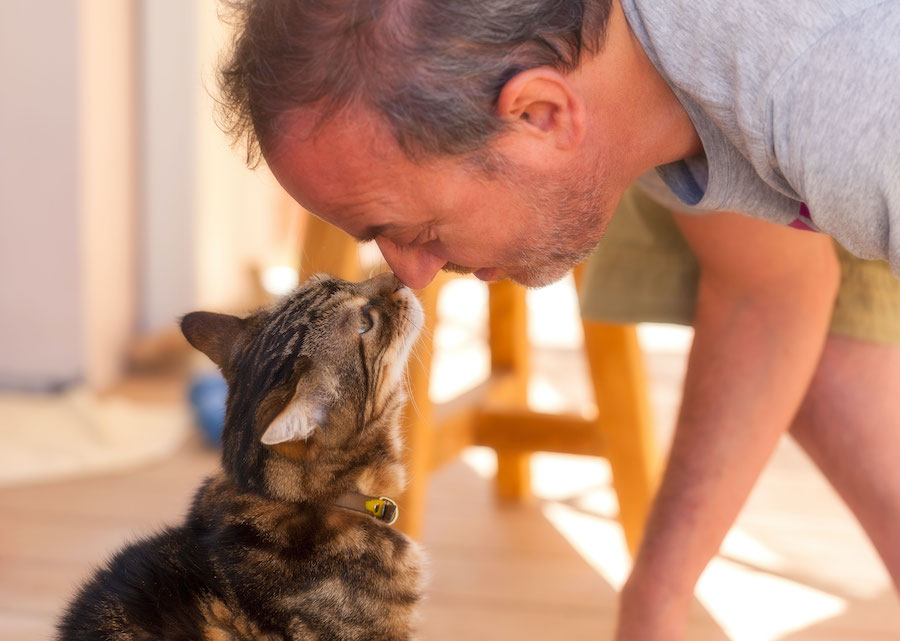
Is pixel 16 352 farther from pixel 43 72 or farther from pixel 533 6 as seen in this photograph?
pixel 533 6

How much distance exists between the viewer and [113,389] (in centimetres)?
264

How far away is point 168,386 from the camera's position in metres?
2.68

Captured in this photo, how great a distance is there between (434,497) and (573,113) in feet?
4.24

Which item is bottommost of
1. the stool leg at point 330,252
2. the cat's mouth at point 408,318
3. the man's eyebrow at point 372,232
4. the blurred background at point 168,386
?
the blurred background at point 168,386

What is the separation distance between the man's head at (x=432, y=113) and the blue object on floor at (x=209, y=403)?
1362 millimetres

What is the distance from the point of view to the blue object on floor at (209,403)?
223 cm

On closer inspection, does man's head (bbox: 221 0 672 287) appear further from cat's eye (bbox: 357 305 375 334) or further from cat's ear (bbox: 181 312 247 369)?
→ cat's ear (bbox: 181 312 247 369)

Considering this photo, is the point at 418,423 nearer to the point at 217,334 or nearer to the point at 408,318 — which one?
the point at 408,318

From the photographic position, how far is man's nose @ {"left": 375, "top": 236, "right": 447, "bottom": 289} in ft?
3.22

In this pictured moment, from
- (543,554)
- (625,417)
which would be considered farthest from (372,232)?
(543,554)

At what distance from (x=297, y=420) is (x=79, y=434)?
1516mm

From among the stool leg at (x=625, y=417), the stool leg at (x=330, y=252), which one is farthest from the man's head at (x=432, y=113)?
the stool leg at (x=625, y=417)

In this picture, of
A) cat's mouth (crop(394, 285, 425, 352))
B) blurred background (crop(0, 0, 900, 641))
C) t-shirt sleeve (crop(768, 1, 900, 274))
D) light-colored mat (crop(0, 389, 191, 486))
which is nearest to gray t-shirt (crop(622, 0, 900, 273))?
t-shirt sleeve (crop(768, 1, 900, 274))

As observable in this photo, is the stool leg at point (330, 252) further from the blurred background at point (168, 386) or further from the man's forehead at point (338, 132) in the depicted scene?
the man's forehead at point (338, 132)
